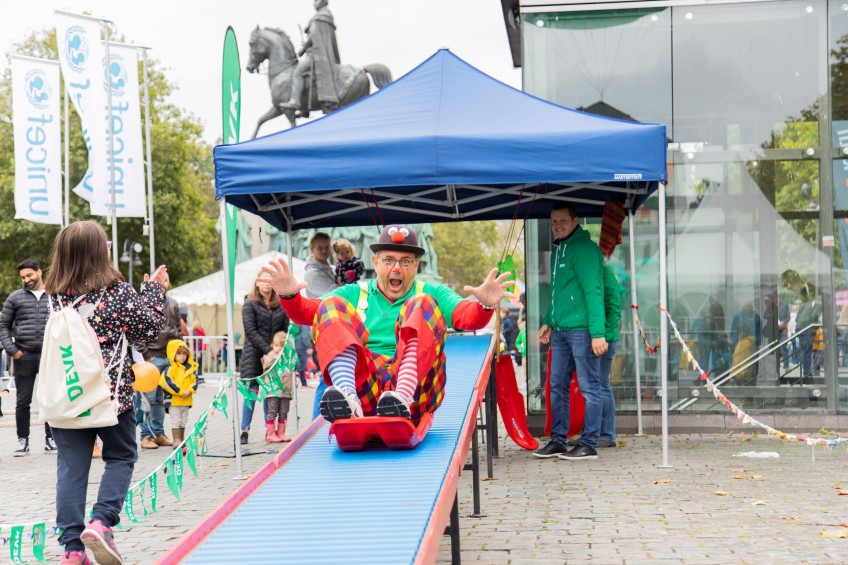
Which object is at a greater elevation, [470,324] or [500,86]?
[500,86]

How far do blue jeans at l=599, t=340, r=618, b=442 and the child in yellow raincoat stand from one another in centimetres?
439

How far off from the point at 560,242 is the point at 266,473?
4.90 m

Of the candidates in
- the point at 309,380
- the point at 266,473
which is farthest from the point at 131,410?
the point at 309,380

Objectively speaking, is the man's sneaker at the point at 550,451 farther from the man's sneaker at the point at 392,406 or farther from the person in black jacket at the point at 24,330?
the person in black jacket at the point at 24,330

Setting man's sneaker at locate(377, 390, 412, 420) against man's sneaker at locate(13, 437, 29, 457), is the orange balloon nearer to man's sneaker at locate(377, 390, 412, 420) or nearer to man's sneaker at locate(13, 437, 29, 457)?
man's sneaker at locate(377, 390, 412, 420)

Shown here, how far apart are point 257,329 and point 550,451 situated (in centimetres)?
358

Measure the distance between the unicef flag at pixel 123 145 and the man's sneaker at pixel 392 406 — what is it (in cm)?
1952

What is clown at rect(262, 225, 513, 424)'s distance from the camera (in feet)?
A: 18.7

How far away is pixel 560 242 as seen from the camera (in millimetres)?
9508

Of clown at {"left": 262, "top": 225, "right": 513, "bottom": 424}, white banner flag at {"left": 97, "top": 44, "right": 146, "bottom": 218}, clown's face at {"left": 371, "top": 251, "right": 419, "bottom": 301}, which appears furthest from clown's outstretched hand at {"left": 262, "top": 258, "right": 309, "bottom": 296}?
white banner flag at {"left": 97, "top": 44, "right": 146, "bottom": 218}

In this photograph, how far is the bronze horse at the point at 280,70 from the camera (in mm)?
29594

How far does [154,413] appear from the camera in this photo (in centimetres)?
1145

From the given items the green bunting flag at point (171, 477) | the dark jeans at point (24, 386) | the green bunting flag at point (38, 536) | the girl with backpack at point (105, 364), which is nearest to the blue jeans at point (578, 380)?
the green bunting flag at point (171, 477)

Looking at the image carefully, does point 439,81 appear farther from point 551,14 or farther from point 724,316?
point 724,316
